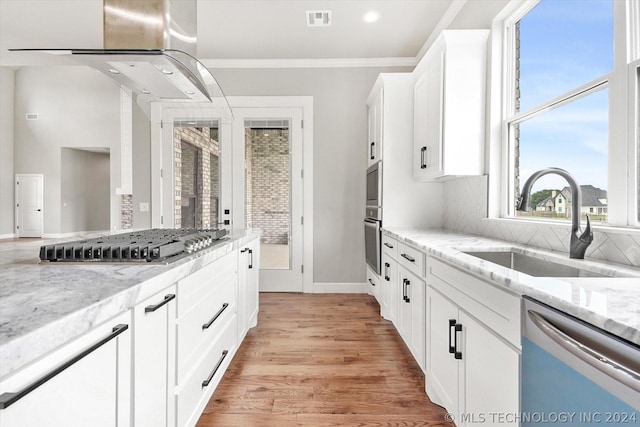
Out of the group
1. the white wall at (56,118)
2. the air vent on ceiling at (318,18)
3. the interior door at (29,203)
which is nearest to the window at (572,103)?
the air vent on ceiling at (318,18)

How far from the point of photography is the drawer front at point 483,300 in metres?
1.03

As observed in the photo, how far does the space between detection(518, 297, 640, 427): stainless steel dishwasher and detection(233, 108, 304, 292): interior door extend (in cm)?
331

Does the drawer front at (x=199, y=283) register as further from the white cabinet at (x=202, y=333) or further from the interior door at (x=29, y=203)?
the interior door at (x=29, y=203)

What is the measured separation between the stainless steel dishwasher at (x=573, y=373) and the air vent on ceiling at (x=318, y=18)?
122 inches

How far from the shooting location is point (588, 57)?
5.38ft

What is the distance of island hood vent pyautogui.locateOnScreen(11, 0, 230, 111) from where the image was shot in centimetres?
146

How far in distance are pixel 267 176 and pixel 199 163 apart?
83 centimetres

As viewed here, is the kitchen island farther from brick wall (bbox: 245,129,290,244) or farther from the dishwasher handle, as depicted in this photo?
brick wall (bbox: 245,129,290,244)

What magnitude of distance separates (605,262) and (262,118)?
3.60 meters

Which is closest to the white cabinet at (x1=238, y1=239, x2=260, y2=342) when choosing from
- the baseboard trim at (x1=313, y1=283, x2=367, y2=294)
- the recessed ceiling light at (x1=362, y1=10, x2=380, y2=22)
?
the baseboard trim at (x1=313, y1=283, x2=367, y2=294)

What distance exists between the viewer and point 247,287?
Answer: 2.59 metres

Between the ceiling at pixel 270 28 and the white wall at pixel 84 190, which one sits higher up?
the ceiling at pixel 270 28

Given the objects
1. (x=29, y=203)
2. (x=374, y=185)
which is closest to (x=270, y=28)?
(x=374, y=185)

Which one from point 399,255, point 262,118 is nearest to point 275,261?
point 262,118
